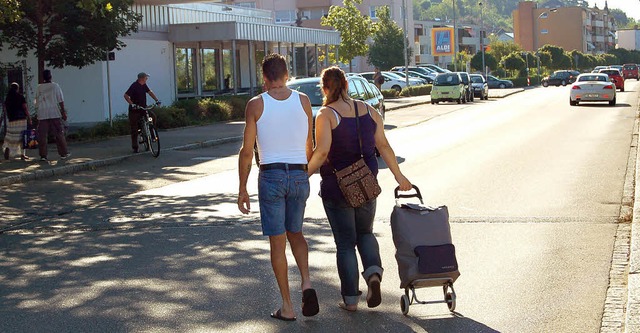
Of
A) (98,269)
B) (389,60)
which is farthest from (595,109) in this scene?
(389,60)

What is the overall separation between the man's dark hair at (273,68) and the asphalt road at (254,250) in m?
1.63

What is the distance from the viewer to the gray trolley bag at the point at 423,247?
6504 mm

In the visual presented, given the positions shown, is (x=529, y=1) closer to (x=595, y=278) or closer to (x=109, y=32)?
(x=109, y=32)

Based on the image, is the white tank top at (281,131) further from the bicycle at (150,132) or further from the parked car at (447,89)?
the parked car at (447,89)

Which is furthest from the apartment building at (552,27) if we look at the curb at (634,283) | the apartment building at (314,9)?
the curb at (634,283)

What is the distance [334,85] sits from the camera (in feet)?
22.6

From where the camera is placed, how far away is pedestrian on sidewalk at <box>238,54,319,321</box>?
6523 mm

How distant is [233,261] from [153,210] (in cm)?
423

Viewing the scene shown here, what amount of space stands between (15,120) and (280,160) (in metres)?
14.7

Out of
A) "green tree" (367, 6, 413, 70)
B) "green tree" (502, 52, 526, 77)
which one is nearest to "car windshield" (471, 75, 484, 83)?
"green tree" (367, 6, 413, 70)

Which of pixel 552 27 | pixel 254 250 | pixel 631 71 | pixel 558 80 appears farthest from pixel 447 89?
pixel 552 27

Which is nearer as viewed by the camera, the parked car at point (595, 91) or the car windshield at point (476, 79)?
the parked car at point (595, 91)

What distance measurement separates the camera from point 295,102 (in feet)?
21.7

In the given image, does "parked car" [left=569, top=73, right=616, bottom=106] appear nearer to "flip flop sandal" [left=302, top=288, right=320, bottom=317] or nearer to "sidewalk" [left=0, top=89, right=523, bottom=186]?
"sidewalk" [left=0, top=89, right=523, bottom=186]
